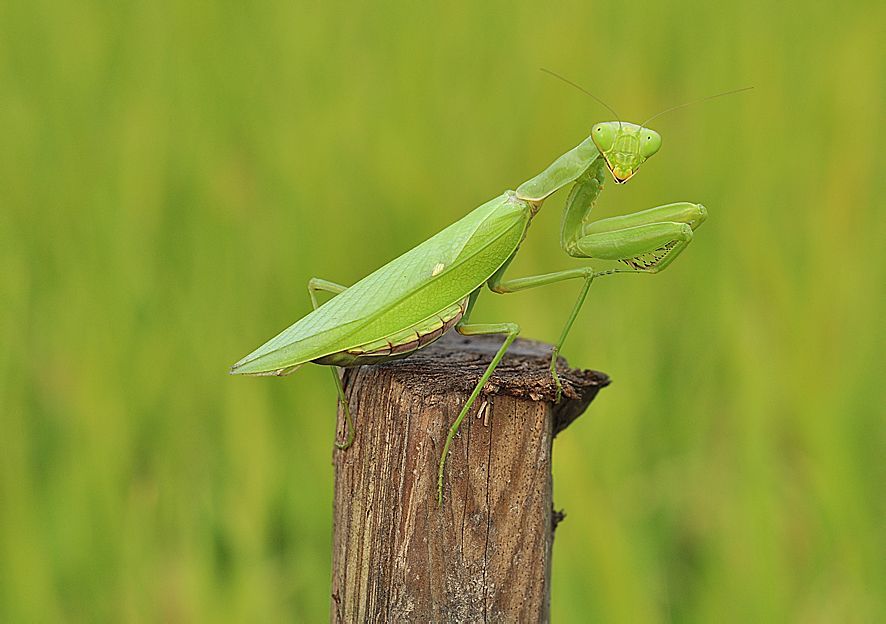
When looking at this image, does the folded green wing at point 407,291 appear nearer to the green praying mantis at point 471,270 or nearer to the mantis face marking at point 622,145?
the green praying mantis at point 471,270

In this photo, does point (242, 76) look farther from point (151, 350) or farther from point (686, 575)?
point (686, 575)

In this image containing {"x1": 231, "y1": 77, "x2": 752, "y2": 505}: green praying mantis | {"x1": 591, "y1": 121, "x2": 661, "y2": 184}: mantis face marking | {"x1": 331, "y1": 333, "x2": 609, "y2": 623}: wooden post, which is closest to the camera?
{"x1": 331, "y1": 333, "x2": 609, "y2": 623}: wooden post

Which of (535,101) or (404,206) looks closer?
(404,206)

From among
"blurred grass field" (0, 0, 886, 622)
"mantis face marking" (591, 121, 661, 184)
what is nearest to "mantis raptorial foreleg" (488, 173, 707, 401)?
"mantis face marking" (591, 121, 661, 184)

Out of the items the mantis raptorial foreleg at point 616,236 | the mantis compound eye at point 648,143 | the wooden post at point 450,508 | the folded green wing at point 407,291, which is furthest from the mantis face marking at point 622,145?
the wooden post at point 450,508

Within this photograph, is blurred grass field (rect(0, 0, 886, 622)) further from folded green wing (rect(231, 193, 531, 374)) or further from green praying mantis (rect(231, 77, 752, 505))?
folded green wing (rect(231, 193, 531, 374))

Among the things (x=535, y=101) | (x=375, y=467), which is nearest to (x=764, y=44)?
(x=535, y=101)
